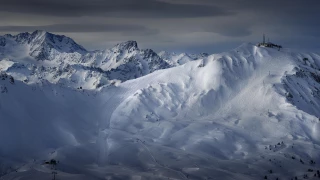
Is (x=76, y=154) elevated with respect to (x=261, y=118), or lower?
lower

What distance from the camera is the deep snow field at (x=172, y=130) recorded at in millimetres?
115812

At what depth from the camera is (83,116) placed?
170750 mm

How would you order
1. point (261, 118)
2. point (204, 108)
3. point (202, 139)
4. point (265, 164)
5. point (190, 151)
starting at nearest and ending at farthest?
1. point (265, 164)
2. point (190, 151)
3. point (202, 139)
4. point (261, 118)
5. point (204, 108)

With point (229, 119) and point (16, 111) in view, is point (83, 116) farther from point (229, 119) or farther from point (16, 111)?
point (229, 119)

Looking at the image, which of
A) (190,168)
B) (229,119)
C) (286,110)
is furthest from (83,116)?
(286,110)

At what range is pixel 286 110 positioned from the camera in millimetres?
168750

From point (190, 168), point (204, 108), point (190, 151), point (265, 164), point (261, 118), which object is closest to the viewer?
point (190, 168)

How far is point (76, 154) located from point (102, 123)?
4310 cm

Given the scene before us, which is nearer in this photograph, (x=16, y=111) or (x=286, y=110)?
(x=16, y=111)

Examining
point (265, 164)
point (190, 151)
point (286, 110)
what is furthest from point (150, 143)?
point (286, 110)

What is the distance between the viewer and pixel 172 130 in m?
157

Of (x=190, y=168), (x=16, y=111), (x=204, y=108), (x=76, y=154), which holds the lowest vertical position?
(x=190, y=168)

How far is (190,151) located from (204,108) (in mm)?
47432

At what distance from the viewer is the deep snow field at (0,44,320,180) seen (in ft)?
380
